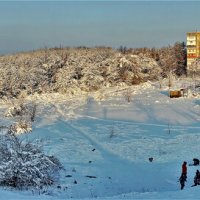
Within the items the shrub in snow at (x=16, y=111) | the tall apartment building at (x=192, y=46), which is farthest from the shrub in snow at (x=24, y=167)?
the tall apartment building at (x=192, y=46)

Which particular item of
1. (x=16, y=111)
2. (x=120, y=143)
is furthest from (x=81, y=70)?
(x=120, y=143)

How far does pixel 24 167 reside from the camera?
53.8 feet

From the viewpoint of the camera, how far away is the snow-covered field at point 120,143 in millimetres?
16875

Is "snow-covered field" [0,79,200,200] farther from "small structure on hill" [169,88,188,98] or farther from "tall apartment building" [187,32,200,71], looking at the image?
"tall apartment building" [187,32,200,71]

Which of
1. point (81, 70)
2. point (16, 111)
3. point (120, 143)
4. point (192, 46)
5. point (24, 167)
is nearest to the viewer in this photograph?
point (24, 167)

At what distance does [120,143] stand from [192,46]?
40.6m

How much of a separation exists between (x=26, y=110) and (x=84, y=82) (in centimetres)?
1615

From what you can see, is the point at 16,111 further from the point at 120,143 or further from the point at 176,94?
the point at 176,94

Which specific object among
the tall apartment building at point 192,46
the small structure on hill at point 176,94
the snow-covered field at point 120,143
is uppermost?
the tall apartment building at point 192,46

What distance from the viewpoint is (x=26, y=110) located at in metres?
35.0

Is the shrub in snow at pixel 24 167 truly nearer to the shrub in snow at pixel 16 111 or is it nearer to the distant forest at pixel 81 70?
the shrub in snow at pixel 16 111

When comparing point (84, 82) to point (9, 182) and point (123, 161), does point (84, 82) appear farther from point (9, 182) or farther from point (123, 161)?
point (9, 182)

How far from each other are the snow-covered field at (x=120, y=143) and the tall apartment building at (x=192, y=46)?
19264 mm

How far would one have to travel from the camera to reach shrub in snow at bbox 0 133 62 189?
16.2 metres
